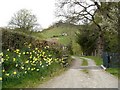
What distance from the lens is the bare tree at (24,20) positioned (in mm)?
56281

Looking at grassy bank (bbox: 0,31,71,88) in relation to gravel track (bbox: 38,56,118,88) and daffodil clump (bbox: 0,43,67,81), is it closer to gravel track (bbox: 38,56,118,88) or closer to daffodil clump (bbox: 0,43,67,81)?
daffodil clump (bbox: 0,43,67,81)

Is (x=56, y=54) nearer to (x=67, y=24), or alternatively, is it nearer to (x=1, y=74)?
(x=1, y=74)

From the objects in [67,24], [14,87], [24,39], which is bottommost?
[14,87]

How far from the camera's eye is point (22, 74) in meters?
12.5

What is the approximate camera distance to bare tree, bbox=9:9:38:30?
5628 cm

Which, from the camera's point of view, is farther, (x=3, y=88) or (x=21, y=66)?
(x=21, y=66)

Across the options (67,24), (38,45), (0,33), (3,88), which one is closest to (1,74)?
(3,88)

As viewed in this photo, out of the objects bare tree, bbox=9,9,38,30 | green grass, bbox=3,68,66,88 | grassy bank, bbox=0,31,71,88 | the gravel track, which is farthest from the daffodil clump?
bare tree, bbox=9,9,38,30

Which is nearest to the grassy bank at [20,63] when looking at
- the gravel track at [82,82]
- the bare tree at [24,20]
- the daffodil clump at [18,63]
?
Result: the daffodil clump at [18,63]

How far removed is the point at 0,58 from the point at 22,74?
132 cm

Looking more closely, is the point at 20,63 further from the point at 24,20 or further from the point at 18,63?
the point at 24,20

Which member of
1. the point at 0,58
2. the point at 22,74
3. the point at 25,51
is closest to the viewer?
the point at 0,58

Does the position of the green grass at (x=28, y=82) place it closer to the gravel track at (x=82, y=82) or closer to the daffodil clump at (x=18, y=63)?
the daffodil clump at (x=18, y=63)

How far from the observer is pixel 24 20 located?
58.0 meters
